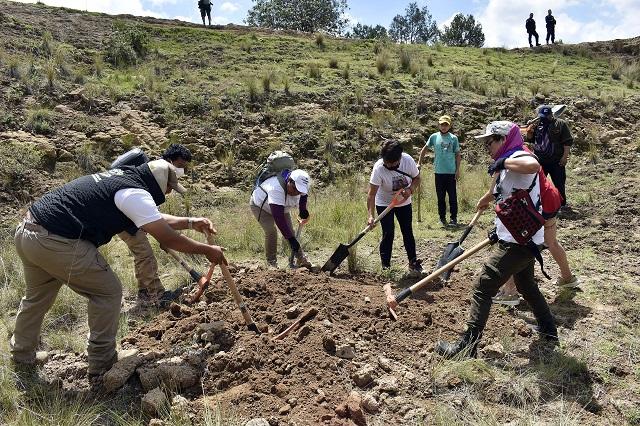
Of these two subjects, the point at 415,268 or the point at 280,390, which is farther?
the point at 415,268

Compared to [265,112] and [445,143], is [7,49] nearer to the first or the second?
[265,112]

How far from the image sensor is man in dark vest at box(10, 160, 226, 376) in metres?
3.37

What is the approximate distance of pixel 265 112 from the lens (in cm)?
1249

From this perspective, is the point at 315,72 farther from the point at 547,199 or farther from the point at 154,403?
the point at 154,403

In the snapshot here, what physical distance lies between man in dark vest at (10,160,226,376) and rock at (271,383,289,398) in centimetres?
97

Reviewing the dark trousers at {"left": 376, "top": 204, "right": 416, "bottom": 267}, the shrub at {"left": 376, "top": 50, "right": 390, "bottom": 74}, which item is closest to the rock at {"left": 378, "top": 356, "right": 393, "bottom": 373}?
the dark trousers at {"left": 376, "top": 204, "right": 416, "bottom": 267}

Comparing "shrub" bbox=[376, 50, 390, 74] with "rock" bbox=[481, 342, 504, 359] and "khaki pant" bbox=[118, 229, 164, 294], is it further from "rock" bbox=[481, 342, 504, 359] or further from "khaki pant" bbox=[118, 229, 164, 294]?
"rock" bbox=[481, 342, 504, 359]

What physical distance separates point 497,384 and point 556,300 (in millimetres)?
1830

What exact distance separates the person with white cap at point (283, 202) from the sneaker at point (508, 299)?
2.06 m

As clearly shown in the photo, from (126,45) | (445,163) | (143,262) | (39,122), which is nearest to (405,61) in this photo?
(126,45)

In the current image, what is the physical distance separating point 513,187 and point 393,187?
1.94 meters

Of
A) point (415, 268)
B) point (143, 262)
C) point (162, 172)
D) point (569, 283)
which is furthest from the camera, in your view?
point (415, 268)

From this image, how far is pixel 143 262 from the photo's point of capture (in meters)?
5.22

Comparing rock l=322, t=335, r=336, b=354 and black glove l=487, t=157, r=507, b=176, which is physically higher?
black glove l=487, t=157, r=507, b=176
